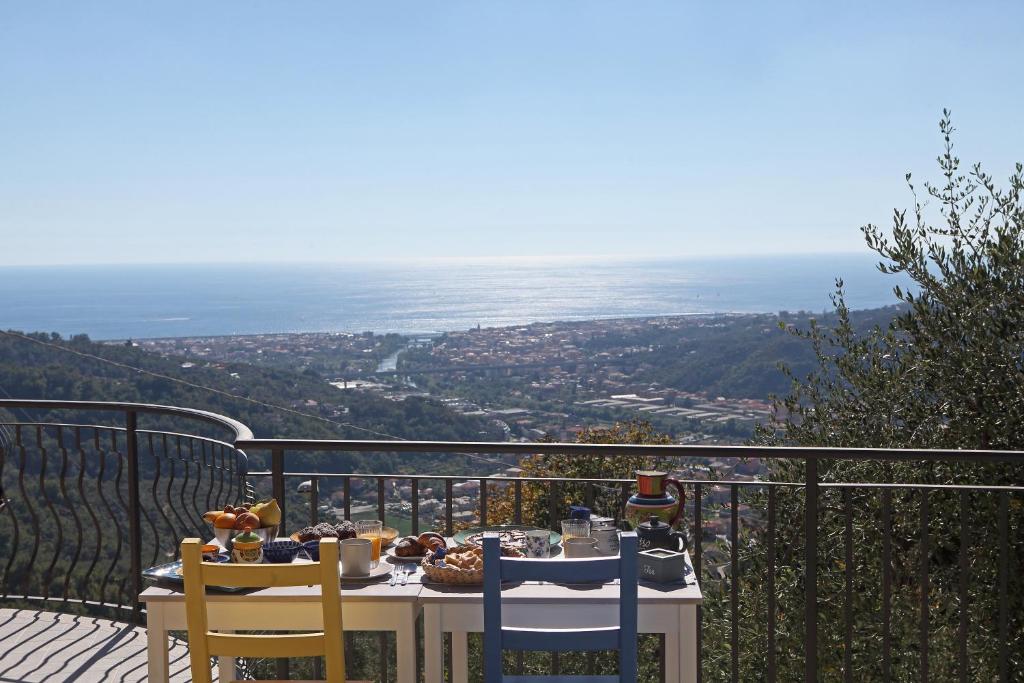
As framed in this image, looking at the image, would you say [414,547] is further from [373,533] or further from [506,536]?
[506,536]

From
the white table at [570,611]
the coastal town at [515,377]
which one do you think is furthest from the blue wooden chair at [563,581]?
the coastal town at [515,377]

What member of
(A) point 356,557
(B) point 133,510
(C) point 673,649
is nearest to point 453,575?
(A) point 356,557

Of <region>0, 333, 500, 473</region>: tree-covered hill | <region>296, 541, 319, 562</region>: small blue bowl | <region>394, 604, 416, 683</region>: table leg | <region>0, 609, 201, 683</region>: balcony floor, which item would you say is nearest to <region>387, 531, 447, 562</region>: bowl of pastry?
<region>296, 541, 319, 562</region>: small blue bowl

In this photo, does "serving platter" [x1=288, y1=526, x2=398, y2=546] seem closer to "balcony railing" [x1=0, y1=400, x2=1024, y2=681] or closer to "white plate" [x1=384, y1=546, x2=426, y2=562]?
"white plate" [x1=384, y1=546, x2=426, y2=562]

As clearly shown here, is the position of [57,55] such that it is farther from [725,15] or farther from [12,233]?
[12,233]

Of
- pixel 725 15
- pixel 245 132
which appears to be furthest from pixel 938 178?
pixel 245 132

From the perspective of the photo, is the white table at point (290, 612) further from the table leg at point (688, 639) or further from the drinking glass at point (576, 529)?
the table leg at point (688, 639)
